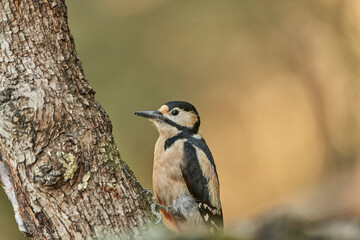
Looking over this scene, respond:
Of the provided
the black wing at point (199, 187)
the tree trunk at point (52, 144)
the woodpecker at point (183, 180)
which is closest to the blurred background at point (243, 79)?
the woodpecker at point (183, 180)

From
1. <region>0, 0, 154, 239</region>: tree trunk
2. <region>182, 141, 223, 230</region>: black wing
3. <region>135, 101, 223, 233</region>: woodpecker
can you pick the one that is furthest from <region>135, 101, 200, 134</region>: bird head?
<region>0, 0, 154, 239</region>: tree trunk

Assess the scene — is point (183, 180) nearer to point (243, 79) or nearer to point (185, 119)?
point (185, 119)

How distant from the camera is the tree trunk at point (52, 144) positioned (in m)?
2.89

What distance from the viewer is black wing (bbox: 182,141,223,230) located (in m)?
4.47

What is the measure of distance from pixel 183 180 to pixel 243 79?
955 centimetres

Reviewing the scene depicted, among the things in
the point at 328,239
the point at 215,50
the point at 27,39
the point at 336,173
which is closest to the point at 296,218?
the point at 328,239

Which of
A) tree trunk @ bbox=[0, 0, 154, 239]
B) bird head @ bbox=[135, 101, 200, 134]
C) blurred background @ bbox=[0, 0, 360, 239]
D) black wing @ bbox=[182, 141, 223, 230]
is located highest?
blurred background @ bbox=[0, 0, 360, 239]

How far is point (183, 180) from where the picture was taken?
14.8 ft

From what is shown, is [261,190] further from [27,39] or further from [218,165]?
[27,39]

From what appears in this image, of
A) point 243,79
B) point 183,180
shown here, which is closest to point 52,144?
point 183,180

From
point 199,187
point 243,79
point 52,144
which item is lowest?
point 52,144

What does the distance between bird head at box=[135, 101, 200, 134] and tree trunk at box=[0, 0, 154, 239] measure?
5.63ft

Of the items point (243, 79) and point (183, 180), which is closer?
point (183, 180)

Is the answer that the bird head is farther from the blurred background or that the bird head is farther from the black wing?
the blurred background
